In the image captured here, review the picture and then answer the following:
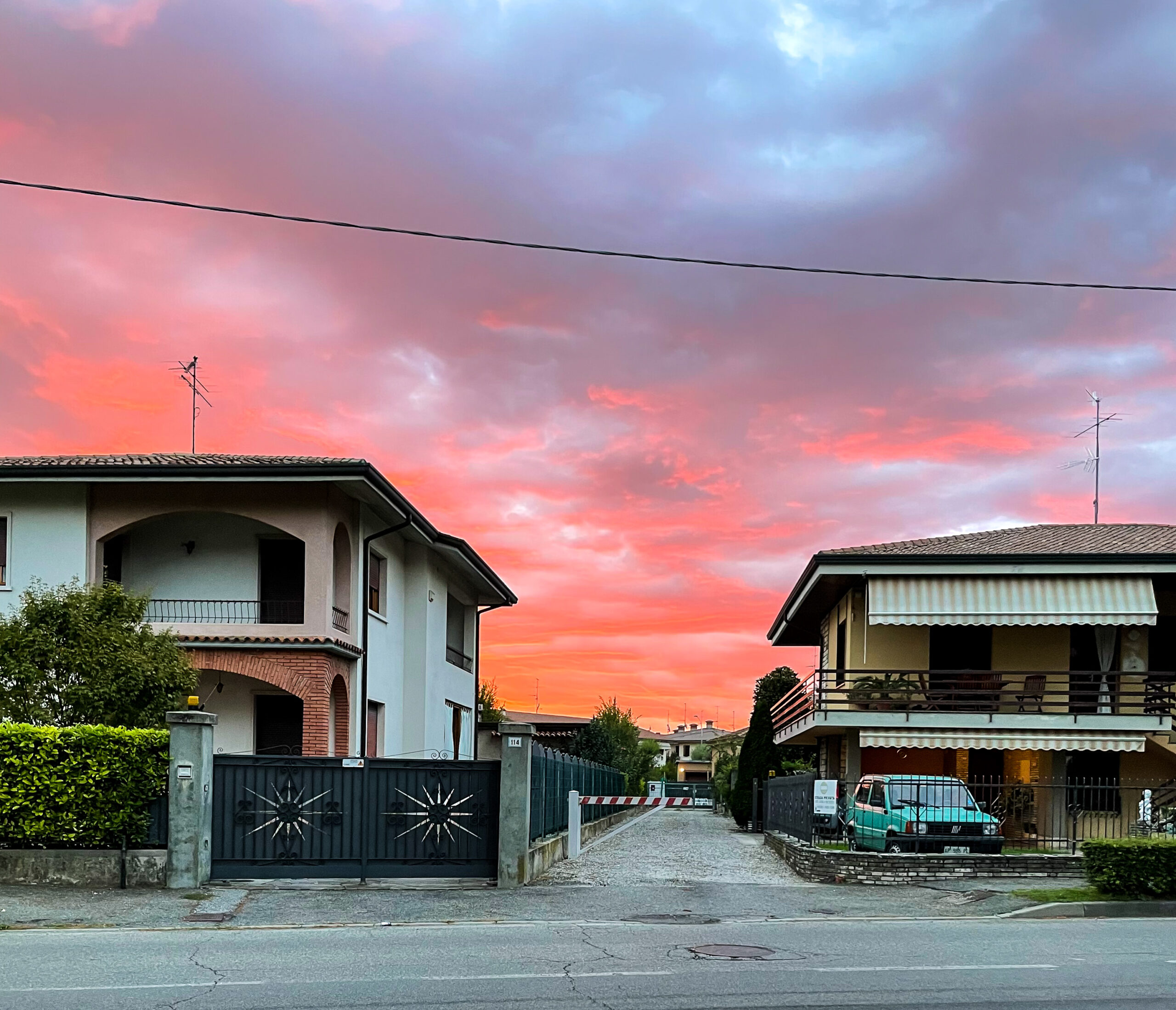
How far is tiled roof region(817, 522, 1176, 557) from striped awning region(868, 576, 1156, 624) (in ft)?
2.01

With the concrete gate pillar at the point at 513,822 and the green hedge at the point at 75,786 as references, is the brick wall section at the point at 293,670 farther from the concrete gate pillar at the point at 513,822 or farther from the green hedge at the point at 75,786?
the concrete gate pillar at the point at 513,822

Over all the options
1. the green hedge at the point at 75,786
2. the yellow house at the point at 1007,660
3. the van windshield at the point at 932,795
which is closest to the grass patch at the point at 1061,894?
the van windshield at the point at 932,795

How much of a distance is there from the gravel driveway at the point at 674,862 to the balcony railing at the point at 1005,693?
393cm

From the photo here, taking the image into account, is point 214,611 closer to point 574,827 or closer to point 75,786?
point 574,827

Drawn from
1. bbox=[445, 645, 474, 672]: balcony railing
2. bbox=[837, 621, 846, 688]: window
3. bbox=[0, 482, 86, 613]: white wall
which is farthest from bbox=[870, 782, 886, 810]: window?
bbox=[0, 482, 86, 613]: white wall

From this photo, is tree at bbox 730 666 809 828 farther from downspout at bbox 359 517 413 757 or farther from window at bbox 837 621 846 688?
downspout at bbox 359 517 413 757

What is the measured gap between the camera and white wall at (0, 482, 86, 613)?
2505 centimetres

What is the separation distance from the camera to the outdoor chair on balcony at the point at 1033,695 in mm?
26797

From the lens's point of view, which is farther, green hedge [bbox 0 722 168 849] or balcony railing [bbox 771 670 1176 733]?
balcony railing [bbox 771 670 1176 733]

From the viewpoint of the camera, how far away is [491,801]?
17.9 meters

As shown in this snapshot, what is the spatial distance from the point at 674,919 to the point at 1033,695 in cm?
1435

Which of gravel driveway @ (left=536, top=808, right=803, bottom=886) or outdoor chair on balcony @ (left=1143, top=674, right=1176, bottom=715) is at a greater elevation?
outdoor chair on balcony @ (left=1143, top=674, right=1176, bottom=715)

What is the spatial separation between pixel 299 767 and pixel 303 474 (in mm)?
7970

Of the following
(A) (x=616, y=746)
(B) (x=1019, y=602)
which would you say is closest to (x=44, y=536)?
(B) (x=1019, y=602)
